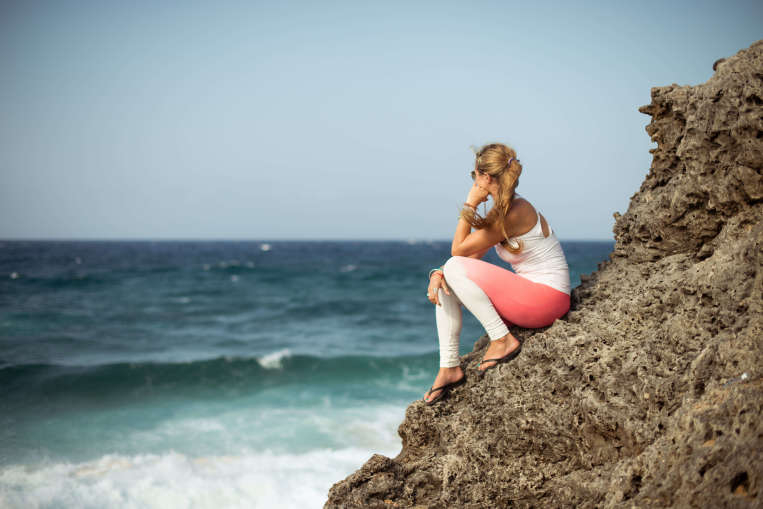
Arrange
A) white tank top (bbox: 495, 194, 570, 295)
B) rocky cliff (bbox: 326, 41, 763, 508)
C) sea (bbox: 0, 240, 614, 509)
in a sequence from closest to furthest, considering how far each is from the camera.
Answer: rocky cliff (bbox: 326, 41, 763, 508) < white tank top (bbox: 495, 194, 570, 295) < sea (bbox: 0, 240, 614, 509)

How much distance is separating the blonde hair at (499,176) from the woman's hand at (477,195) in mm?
57

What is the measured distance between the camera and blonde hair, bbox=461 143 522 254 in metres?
2.89

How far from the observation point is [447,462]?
113 inches

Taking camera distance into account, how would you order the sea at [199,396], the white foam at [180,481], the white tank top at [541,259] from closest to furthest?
the white tank top at [541,259] < the white foam at [180,481] < the sea at [199,396]

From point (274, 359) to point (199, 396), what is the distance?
2.91m

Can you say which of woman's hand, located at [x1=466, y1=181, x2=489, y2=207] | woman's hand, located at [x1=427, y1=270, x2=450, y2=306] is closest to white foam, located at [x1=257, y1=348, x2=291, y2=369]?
woman's hand, located at [x1=427, y1=270, x2=450, y2=306]

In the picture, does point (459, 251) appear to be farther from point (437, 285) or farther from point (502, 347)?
point (502, 347)

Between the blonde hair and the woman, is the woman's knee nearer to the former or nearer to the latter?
the woman

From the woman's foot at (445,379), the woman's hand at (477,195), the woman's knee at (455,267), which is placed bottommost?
the woman's foot at (445,379)

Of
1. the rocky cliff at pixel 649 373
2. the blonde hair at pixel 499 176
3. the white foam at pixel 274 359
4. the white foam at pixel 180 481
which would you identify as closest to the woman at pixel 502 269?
the blonde hair at pixel 499 176

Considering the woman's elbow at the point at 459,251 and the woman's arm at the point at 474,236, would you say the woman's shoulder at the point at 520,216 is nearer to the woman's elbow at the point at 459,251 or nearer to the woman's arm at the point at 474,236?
the woman's arm at the point at 474,236

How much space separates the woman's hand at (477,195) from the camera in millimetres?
2975

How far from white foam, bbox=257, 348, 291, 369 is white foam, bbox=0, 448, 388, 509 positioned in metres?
5.29

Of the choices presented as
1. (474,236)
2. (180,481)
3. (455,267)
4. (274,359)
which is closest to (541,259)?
(474,236)
